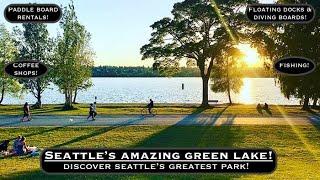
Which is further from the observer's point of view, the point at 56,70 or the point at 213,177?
the point at 56,70

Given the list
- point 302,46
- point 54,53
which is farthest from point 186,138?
point 54,53

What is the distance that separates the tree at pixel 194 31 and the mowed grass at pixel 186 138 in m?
21.8

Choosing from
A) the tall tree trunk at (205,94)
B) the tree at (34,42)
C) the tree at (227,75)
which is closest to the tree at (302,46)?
the tall tree trunk at (205,94)

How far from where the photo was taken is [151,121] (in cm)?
3734

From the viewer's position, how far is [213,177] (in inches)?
712

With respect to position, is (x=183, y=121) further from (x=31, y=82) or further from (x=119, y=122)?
(x=31, y=82)

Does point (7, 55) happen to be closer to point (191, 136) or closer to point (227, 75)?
point (227, 75)

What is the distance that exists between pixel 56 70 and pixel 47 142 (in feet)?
75.9

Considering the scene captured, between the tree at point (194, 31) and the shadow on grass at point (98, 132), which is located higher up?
the tree at point (194, 31)

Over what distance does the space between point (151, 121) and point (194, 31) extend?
22.2 metres

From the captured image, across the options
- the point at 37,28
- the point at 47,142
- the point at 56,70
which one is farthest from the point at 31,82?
the point at 47,142

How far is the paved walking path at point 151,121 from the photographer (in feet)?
116

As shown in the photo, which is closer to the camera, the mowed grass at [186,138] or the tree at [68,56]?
the mowed grass at [186,138]

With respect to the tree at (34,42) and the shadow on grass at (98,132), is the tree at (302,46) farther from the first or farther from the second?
the tree at (34,42)
